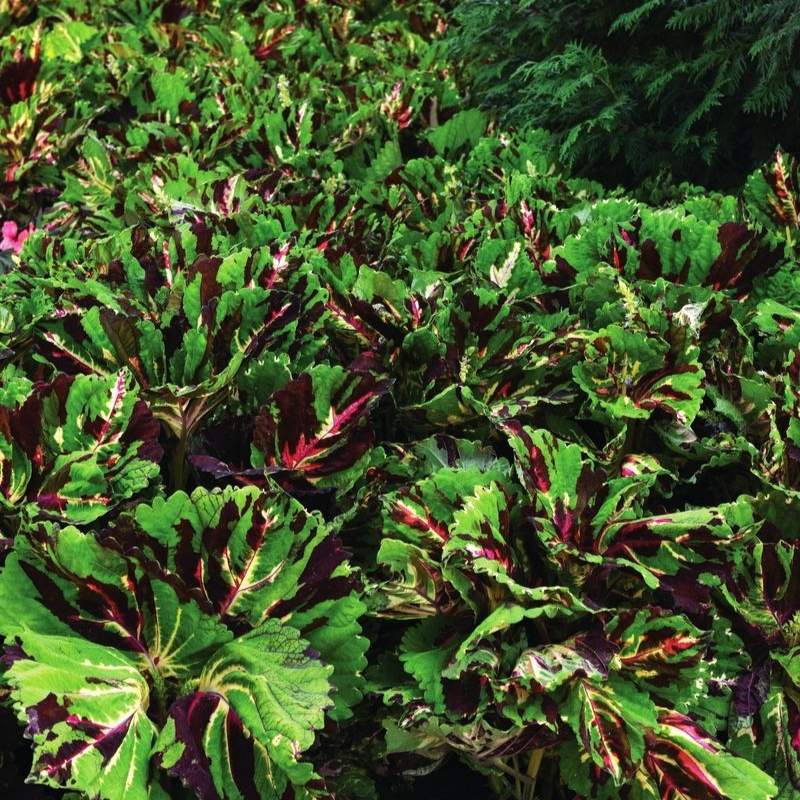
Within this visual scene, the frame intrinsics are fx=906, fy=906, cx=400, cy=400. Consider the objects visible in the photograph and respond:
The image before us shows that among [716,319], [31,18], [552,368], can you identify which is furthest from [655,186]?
[31,18]

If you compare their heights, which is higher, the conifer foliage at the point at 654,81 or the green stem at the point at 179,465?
the conifer foliage at the point at 654,81

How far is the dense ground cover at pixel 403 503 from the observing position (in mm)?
1001

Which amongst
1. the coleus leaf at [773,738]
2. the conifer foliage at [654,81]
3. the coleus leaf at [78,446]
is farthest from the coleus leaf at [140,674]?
the conifer foliage at [654,81]

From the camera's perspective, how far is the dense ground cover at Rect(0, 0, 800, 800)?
1001 millimetres

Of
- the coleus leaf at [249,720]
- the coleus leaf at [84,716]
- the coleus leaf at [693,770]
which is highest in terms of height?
the coleus leaf at [84,716]

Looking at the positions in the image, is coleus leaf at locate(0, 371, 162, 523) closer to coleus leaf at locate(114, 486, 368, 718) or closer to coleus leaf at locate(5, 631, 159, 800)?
coleus leaf at locate(114, 486, 368, 718)

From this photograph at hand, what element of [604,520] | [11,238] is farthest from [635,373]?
[11,238]

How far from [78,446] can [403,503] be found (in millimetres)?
429

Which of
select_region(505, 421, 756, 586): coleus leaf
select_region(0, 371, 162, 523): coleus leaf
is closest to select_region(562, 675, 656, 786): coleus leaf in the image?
select_region(505, 421, 756, 586): coleus leaf

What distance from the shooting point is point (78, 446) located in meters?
1.18

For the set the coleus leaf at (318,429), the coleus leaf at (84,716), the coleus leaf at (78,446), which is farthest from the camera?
the coleus leaf at (318,429)

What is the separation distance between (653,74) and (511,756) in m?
2.02

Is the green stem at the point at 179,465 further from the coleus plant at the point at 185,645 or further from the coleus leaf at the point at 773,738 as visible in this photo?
the coleus leaf at the point at 773,738

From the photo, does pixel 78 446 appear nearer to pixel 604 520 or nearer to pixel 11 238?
pixel 604 520
